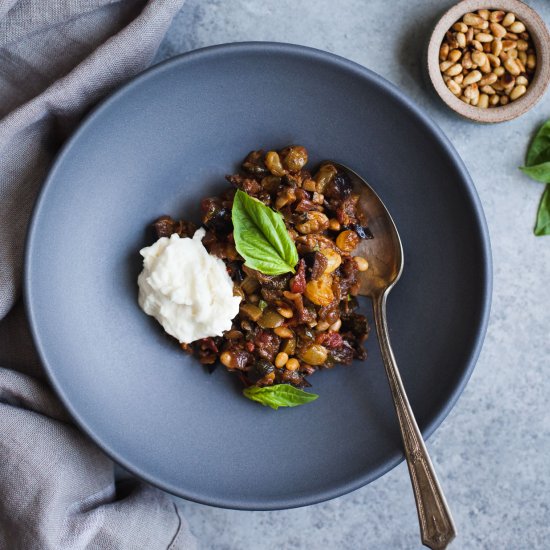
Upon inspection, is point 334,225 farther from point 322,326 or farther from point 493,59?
point 493,59

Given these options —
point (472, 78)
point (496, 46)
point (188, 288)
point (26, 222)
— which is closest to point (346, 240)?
point (188, 288)

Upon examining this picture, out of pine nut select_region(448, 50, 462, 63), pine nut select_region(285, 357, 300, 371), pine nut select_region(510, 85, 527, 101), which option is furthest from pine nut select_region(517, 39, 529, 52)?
pine nut select_region(285, 357, 300, 371)

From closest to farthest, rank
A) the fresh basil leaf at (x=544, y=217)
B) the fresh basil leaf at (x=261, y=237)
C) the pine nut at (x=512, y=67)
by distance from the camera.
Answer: the fresh basil leaf at (x=261, y=237) < the pine nut at (x=512, y=67) < the fresh basil leaf at (x=544, y=217)

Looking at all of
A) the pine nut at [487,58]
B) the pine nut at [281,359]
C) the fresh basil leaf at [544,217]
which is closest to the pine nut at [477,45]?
the pine nut at [487,58]

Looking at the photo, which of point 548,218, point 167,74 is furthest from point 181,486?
point 548,218

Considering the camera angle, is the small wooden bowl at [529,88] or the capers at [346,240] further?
the small wooden bowl at [529,88]

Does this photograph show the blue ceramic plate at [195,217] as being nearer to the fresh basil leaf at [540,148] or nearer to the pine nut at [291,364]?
the pine nut at [291,364]

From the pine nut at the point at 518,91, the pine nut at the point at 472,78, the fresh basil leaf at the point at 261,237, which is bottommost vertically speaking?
the fresh basil leaf at the point at 261,237
